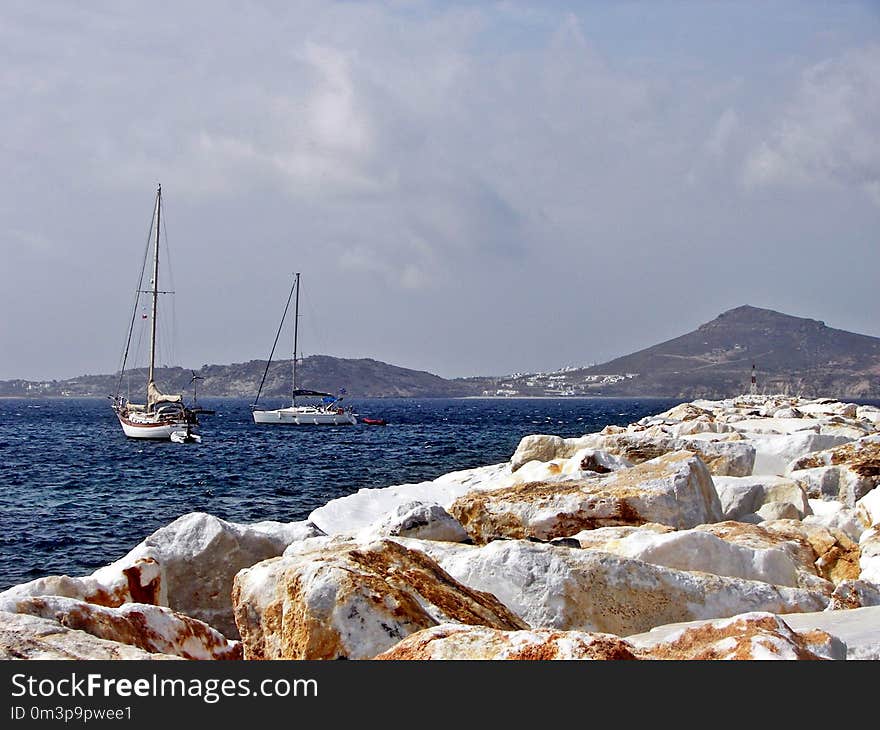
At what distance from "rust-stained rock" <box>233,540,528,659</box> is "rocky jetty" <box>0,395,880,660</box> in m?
0.01

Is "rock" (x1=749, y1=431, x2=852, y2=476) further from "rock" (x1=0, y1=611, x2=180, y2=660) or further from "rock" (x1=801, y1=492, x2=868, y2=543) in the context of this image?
"rock" (x1=0, y1=611, x2=180, y2=660)

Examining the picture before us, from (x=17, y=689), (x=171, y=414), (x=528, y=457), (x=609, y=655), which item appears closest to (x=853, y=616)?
(x=609, y=655)

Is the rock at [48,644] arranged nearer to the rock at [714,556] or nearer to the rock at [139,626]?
the rock at [139,626]

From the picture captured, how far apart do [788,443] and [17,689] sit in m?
17.4

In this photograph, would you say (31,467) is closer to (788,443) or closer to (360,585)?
(788,443)

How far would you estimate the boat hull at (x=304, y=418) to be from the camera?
83.9 metres

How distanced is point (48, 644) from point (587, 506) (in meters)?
7.53

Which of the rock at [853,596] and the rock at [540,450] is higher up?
the rock at [540,450]

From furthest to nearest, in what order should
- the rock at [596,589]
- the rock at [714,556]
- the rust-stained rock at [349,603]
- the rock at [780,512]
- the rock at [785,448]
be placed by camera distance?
the rock at [785,448]
the rock at [780,512]
the rock at [714,556]
the rock at [596,589]
the rust-stained rock at [349,603]

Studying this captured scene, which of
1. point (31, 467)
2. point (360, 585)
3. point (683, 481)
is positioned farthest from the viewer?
point (31, 467)

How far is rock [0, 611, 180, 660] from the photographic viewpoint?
477 centimetres

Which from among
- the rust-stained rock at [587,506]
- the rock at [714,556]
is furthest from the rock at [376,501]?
the rock at [714,556]

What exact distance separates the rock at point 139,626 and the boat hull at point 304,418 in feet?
255

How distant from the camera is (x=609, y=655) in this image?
186 inches
